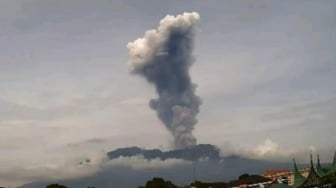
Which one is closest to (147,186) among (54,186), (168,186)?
(168,186)

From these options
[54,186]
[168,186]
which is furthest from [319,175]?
[54,186]

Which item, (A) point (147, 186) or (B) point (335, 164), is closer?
(B) point (335, 164)

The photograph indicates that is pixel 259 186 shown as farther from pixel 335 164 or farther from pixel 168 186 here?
pixel 335 164

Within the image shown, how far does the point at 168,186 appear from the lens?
7303 inches

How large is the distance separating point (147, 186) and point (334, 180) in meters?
80.4

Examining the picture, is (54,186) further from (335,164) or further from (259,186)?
(335,164)

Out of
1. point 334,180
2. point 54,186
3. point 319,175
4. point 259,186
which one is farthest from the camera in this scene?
point 259,186

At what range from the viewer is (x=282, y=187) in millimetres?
128000

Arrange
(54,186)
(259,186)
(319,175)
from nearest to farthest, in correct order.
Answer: (319,175) → (54,186) → (259,186)

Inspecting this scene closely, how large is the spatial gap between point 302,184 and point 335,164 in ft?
35.0

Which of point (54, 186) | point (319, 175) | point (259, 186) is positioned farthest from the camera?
point (259, 186)

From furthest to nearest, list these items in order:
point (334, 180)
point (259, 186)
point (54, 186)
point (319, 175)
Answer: point (259, 186) < point (54, 186) < point (319, 175) < point (334, 180)

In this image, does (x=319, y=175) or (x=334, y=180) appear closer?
(x=334, y=180)

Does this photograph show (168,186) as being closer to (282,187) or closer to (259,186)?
(259,186)
